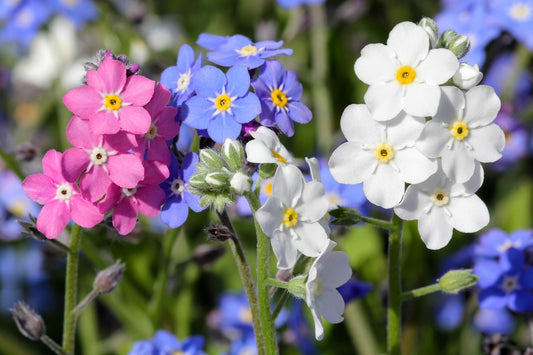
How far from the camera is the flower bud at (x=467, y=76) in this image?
1.55 meters

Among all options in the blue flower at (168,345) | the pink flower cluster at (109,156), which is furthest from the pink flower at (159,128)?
the blue flower at (168,345)

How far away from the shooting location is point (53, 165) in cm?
163

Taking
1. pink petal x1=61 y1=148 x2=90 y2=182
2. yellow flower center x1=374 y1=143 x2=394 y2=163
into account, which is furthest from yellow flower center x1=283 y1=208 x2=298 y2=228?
pink petal x1=61 y1=148 x2=90 y2=182

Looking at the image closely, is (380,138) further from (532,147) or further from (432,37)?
(532,147)

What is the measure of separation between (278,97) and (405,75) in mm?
319

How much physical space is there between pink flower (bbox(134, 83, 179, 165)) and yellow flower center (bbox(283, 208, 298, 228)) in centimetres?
31

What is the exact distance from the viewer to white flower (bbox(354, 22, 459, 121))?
1.51 metres

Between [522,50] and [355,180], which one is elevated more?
[522,50]

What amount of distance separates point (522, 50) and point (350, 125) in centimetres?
200

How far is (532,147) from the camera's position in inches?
128

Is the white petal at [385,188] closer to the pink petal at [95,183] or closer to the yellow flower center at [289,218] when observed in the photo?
the yellow flower center at [289,218]

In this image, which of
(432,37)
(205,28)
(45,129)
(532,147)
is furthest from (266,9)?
(432,37)

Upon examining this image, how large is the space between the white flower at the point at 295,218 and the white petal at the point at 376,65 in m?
0.25

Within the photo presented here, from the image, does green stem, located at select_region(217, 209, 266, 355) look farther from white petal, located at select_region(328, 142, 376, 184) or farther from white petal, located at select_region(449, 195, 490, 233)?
white petal, located at select_region(449, 195, 490, 233)
